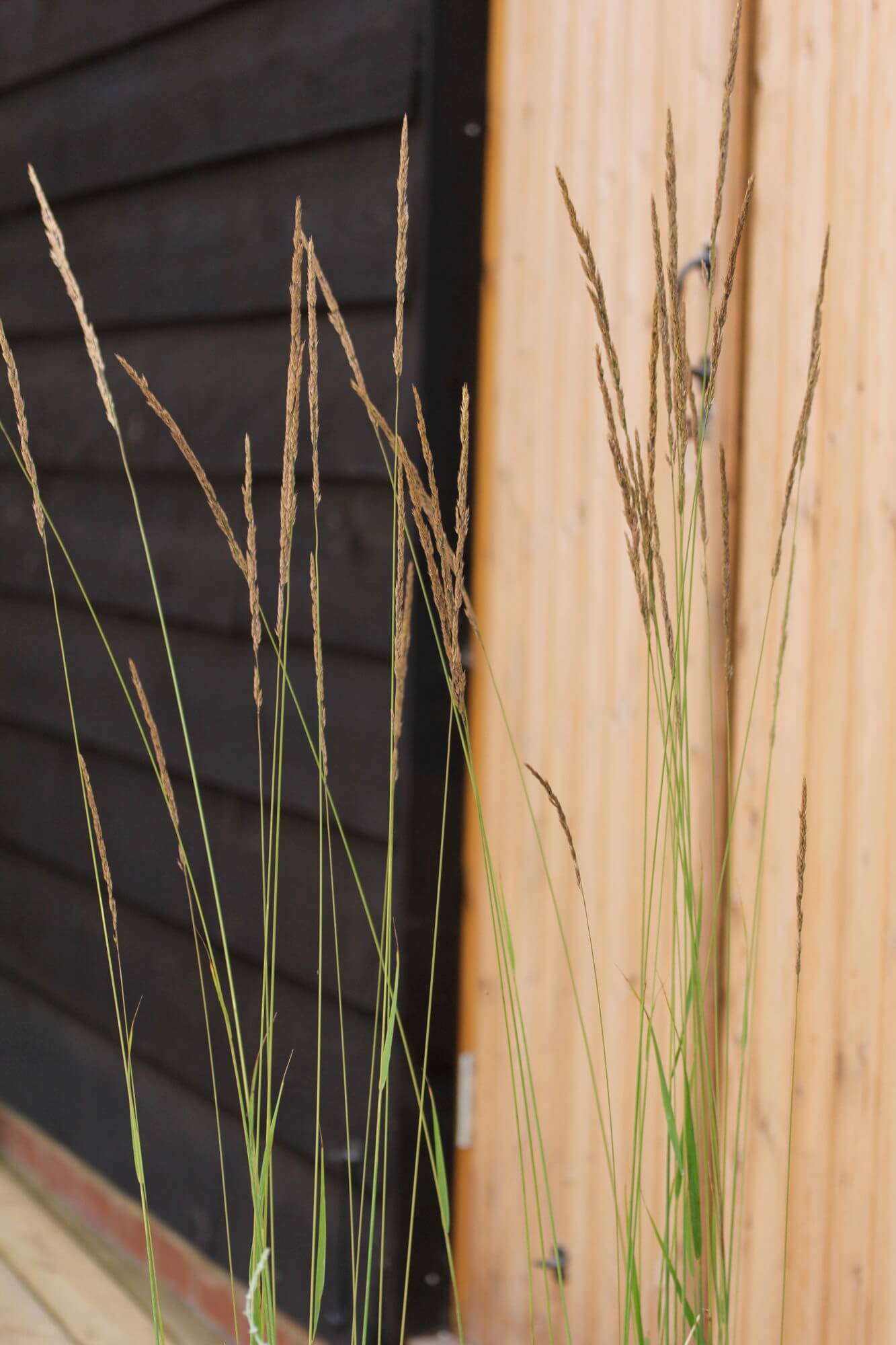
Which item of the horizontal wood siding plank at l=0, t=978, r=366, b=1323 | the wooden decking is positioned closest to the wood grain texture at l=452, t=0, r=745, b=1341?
the horizontal wood siding plank at l=0, t=978, r=366, b=1323

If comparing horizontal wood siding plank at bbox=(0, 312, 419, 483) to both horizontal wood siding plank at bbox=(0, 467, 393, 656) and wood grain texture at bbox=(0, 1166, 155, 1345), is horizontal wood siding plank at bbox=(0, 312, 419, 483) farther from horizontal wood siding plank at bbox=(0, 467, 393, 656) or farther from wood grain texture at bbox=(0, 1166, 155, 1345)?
wood grain texture at bbox=(0, 1166, 155, 1345)

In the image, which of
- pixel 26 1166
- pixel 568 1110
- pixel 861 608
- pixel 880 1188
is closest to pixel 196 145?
pixel 861 608

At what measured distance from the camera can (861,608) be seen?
4.60 feet

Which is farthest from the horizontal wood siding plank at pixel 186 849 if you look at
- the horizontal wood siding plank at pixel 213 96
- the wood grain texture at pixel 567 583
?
the horizontal wood siding plank at pixel 213 96

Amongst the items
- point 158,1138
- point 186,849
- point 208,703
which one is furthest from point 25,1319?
point 208,703

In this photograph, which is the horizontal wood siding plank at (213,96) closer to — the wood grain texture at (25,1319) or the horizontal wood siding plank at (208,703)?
the horizontal wood siding plank at (208,703)

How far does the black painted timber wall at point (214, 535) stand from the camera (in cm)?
183

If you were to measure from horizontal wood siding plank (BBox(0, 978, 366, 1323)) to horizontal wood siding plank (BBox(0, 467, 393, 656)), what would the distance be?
780 mm

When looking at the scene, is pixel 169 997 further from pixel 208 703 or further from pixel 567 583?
pixel 567 583

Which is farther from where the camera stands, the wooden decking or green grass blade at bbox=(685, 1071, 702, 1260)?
the wooden decking

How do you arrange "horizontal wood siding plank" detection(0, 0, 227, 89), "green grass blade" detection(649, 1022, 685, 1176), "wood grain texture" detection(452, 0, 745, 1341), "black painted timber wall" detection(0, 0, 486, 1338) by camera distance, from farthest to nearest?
"horizontal wood siding plank" detection(0, 0, 227, 89) < "black painted timber wall" detection(0, 0, 486, 1338) < "wood grain texture" detection(452, 0, 745, 1341) < "green grass blade" detection(649, 1022, 685, 1176)

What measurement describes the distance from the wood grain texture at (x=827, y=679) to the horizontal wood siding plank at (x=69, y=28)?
1.15 metres

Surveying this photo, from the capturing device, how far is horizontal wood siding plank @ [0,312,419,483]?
188cm

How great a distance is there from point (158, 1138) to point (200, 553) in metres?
1.00
